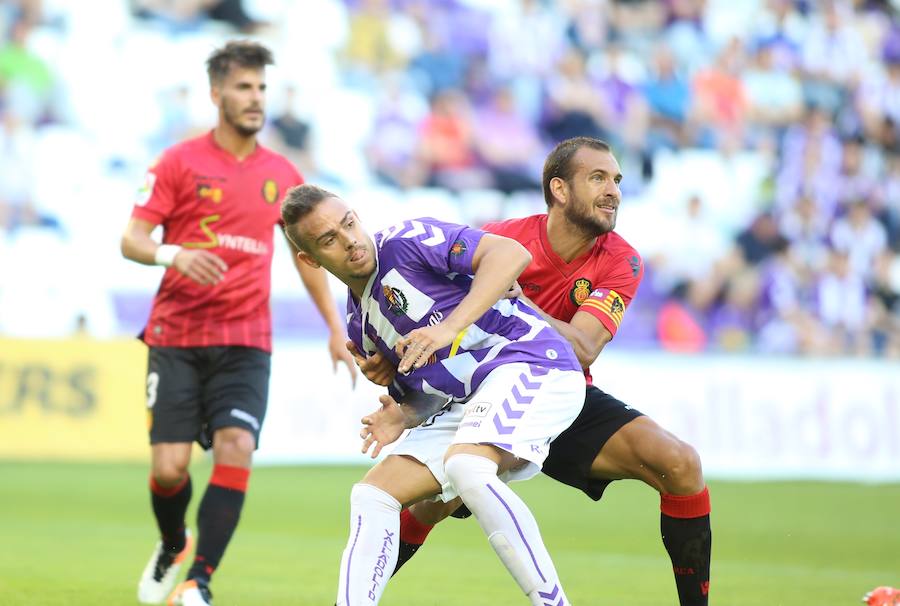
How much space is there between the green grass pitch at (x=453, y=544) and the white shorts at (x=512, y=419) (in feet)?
4.94

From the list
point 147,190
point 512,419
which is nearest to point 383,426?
point 512,419

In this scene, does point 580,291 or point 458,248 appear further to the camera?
point 580,291

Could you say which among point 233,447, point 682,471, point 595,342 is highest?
point 595,342

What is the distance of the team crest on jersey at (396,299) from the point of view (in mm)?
5270

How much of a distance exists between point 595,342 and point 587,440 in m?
0.46

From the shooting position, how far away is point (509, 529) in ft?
16.2

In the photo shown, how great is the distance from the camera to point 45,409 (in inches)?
548

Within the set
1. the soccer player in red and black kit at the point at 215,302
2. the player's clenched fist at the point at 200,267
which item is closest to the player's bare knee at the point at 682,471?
the soccer player in red and black kit at the point at 215,302

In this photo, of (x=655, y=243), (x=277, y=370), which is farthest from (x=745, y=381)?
(x=277, y=370)

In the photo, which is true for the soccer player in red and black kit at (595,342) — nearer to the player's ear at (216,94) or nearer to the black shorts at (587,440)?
the black shorts at (587,440)

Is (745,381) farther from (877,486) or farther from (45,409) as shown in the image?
(45,409)

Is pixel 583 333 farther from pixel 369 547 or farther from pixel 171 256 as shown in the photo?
pixel 171 256

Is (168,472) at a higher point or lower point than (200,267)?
lower

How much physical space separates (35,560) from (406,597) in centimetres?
249
